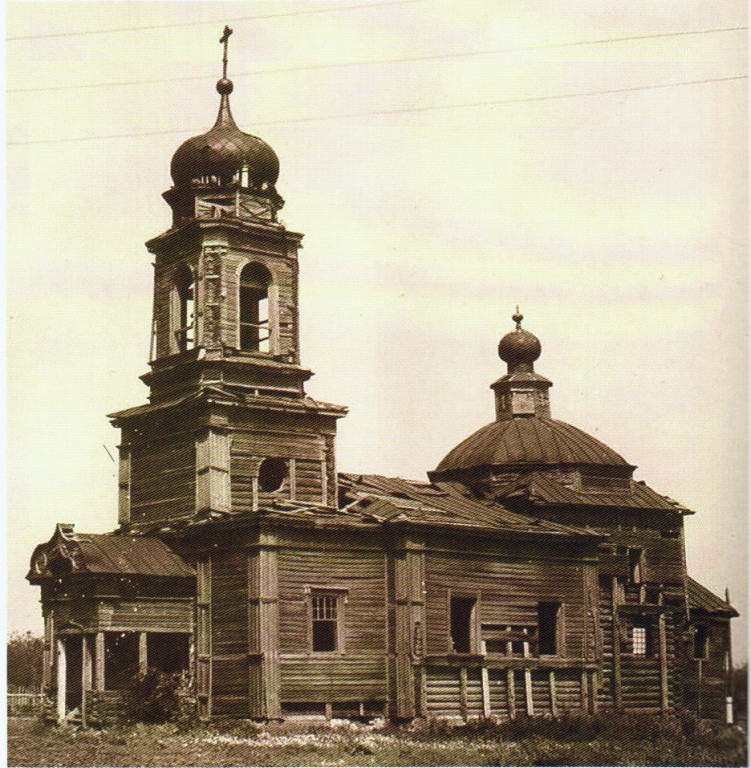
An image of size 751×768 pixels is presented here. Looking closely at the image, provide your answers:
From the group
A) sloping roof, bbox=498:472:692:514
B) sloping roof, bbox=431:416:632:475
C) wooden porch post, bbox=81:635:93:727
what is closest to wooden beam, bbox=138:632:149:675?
wooden porch post, bbox=81:635:93:727

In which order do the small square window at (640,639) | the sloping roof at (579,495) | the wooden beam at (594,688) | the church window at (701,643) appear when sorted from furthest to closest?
the church window at (701,643) < the sloping roof at (579,495) < the small square window at (640,639) < the wooden beam at (594,688)

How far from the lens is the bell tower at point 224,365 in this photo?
39.3 metres

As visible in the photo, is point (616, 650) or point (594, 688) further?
point (616, 650)

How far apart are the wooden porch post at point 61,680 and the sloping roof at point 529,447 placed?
1479 cm

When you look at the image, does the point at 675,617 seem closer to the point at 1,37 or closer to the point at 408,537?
the point at 408,537

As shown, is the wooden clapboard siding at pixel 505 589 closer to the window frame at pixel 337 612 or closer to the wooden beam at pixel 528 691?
the wooden beam at pixel 528 691

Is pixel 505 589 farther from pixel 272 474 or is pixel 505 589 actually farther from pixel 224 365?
pixel 224 365

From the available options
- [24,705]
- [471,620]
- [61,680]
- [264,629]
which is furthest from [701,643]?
[61,680]

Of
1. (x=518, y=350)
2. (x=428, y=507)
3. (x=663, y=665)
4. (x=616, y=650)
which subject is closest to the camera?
(x=428, y=507)

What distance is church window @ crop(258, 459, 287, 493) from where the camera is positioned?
40.2 meters

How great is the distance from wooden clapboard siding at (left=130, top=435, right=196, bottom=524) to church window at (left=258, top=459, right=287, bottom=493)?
6.06 feet

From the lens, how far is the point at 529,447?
47.8m

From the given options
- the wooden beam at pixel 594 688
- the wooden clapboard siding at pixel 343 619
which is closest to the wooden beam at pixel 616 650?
the wooden beam at pixel 594 688

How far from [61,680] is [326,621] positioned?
642 centimetres
